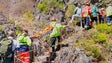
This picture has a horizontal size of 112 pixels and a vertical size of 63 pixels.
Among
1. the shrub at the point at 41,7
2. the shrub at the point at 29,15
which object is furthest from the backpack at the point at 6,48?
the shrub at the point at 41,7

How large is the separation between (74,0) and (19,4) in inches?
233

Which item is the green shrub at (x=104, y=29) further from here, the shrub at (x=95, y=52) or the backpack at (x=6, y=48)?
the backpack at (x=6, y=48)

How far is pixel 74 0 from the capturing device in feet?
89.9

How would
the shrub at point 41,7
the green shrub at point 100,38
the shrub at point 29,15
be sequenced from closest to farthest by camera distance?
the green shrub at point 100,38
the shrub at point 29,15
the shrub at point 41,7

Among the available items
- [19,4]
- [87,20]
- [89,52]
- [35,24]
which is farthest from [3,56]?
[19,4]

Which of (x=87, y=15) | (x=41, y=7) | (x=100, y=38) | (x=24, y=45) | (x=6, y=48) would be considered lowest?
(x=41, y=7)

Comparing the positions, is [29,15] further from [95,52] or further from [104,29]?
[95,52]

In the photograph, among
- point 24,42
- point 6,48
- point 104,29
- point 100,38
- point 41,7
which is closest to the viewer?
point 6,48

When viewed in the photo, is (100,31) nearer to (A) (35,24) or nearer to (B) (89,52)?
(B) (89,52)

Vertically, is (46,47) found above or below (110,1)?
below

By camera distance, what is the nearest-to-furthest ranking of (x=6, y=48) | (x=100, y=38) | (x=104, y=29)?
(x=6, y=48)
(x=100, y=38)
(x=104, y=29)

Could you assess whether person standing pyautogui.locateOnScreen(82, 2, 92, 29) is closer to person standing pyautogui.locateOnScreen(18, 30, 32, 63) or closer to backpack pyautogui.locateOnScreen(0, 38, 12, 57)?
person standing pyautogui.locateOnScreen(18, 30, 32, 63)

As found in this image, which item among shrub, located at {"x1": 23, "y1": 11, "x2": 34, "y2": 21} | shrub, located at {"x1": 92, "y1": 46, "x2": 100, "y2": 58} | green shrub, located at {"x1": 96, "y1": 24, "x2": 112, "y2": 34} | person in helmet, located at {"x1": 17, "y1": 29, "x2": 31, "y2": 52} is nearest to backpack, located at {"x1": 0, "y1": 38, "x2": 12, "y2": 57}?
person in helmet, located at {"x1": 17, "y1": 29, "x2": 31, "y2": 52}

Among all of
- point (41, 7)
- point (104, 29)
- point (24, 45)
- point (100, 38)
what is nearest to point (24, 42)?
point (24, 45)
